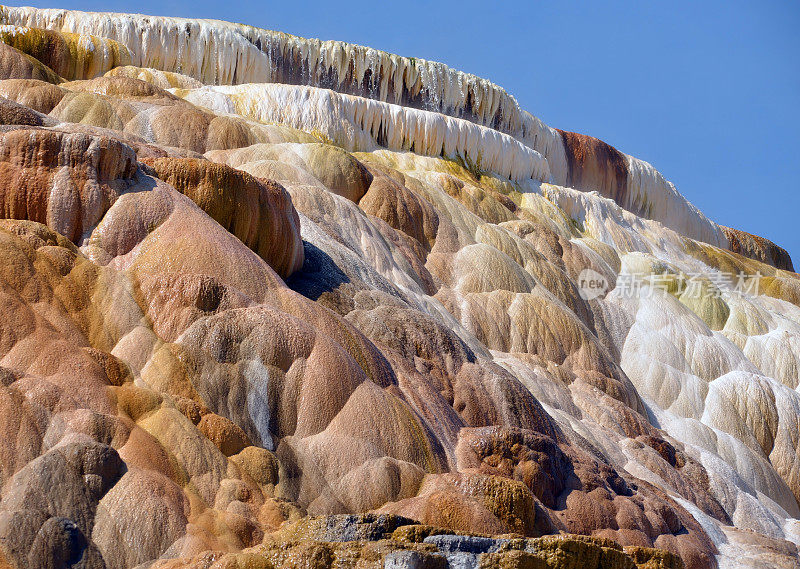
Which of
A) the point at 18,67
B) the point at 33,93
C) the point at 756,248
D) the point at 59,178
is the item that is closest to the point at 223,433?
the point at 59,178

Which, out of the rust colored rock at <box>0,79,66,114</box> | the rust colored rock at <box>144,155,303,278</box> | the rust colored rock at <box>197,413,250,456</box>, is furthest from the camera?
the rust colored rock at <box>0,79,66,114</box>

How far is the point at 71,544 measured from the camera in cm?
760

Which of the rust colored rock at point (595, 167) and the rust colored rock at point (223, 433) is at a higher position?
the rust colored rock at point (595, 167)

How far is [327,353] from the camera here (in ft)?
34.5

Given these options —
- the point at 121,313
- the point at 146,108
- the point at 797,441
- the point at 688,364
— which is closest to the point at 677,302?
the point at 688,364

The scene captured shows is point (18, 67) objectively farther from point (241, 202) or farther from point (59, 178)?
point (59, 178)

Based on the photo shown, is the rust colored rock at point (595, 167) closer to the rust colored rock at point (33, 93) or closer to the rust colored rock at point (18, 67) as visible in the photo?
the rust colored rock at point (18, 67)

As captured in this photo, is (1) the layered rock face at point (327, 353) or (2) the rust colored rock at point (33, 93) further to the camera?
(2) the rust colored rock at point (33, 93)

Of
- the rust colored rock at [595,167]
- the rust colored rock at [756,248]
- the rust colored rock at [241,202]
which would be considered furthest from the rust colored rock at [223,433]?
the rust colored rock at [756,248]

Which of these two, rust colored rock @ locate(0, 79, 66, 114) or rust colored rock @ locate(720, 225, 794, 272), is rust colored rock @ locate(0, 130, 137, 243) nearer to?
rust colored rock @ locate(0, 79, 66, 114)

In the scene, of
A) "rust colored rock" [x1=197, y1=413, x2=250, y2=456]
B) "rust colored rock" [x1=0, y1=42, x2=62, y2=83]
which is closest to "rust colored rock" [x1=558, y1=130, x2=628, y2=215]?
"rust colored rock" [x1=0, y1=42, x2=62, y2=83]

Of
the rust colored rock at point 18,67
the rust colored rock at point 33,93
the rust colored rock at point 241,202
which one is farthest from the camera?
the rust colored rock at point 18,67

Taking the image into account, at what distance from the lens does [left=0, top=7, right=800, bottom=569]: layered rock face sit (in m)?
8.05

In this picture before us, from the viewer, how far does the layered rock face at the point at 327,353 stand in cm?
Result: 805
